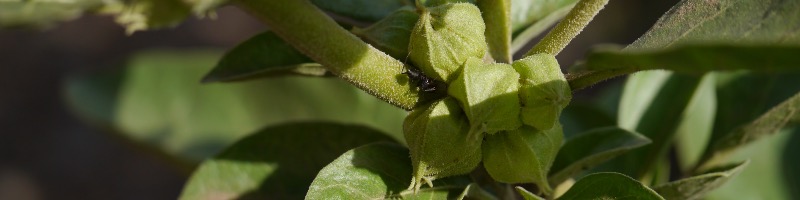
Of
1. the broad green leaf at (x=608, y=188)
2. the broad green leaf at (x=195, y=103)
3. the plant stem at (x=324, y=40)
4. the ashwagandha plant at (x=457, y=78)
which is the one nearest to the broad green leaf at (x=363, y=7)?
the ashwagandha plant at (x=457, y=78)

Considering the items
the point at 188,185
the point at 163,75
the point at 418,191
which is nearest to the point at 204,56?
the point at 163,75

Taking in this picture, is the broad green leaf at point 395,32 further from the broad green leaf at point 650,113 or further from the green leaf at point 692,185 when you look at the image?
the broad green leaf at point 650,113

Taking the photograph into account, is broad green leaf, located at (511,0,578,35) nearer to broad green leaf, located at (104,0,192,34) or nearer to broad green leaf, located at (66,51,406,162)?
broad green leaf, located at (104,0,192,34)

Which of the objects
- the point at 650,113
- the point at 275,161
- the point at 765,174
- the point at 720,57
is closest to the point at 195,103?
the point at 275,161

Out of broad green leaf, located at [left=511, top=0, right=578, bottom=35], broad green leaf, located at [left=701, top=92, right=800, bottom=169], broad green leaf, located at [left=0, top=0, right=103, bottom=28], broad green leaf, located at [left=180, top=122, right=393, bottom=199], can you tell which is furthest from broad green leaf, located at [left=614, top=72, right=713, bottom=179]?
broad green leaf, located at [left=0, top=0, right=103, bottom=28]

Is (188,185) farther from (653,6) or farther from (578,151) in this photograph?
(653,6)

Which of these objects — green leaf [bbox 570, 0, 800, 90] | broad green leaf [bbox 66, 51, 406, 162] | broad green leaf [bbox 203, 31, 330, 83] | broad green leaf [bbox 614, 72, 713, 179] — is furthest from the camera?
broad green leaf [bbox 66, 51, 406, 162]
